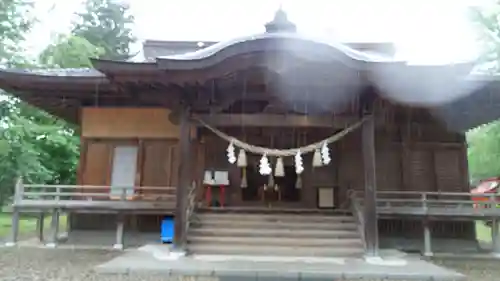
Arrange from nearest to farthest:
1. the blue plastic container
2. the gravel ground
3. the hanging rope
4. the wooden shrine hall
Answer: the gravel ground < the wooden shrine hall < the hanging rope < the blue plastic container

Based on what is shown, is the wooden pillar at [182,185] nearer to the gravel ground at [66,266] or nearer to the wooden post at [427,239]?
the gravel ground at [66,266]

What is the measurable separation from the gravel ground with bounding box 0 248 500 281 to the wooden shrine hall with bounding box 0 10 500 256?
1.06 m

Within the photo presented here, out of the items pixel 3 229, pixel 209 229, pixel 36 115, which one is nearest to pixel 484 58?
pixel 209 229

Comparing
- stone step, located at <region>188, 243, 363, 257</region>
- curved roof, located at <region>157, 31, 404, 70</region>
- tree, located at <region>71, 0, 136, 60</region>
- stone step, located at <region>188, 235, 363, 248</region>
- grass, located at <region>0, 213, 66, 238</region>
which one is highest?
tree, located at <region>71, 0, 136, 60</region>

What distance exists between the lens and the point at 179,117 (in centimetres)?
892

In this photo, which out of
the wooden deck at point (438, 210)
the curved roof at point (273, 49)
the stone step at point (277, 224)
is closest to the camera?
the curved roof at point (273, 49)

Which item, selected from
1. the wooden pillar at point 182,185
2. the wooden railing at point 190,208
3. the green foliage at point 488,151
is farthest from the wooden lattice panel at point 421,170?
the wooden pillar at point 182,185

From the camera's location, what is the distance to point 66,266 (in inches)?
306

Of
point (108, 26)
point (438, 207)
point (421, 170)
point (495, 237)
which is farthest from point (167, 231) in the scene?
point (108, 26)

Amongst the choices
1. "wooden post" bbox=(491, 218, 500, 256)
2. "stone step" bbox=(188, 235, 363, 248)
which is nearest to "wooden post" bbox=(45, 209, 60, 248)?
"stone step" bbox=(188, 235, 363, 248)

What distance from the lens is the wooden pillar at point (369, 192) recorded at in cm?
837

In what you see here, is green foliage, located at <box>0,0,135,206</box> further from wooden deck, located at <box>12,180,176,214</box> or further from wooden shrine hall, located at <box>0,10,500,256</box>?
wooden deck, located at <box>12,180,176,214</box>

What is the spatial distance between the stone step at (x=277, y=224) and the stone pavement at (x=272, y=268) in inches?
49.9

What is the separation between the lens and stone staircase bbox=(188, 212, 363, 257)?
848cm
